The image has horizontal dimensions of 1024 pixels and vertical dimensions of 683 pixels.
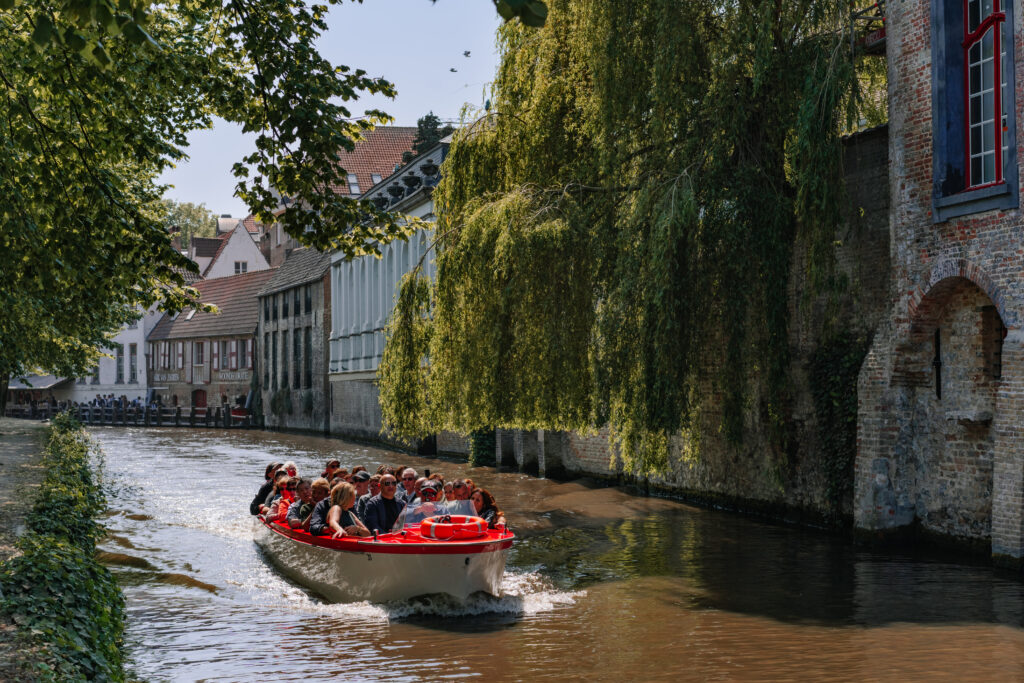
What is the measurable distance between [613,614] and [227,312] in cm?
5289

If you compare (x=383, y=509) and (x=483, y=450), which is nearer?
(x=383, y=509)

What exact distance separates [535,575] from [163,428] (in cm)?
4539

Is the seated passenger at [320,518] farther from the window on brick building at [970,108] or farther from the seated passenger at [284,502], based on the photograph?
the window on brick building at [970,108]

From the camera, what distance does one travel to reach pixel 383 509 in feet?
41.8

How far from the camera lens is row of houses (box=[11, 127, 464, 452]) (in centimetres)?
3975

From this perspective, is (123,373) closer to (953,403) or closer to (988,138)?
(953,403)

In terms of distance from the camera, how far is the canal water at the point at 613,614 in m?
9.01

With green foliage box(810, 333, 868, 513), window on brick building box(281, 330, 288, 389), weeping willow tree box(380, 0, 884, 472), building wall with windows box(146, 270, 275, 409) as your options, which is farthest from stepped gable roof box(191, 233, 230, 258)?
green foliage box(810, 333, 868, 513)

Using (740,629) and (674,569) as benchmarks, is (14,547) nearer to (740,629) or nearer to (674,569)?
(740,629)

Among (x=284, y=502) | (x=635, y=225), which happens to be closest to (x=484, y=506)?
(x=284, y=502)

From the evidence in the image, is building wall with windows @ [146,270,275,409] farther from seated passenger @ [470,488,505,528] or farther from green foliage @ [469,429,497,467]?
seated passenger @ [470,488,505,528]

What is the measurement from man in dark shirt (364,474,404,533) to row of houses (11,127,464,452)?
16.5 metres

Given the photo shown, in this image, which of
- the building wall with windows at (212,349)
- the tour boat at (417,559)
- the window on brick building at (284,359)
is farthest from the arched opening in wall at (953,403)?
the building wall with windows at (212,349)

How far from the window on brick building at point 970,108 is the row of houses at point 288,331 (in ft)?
57.3
